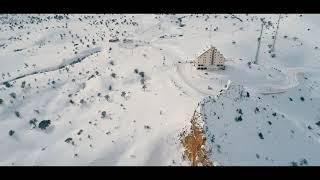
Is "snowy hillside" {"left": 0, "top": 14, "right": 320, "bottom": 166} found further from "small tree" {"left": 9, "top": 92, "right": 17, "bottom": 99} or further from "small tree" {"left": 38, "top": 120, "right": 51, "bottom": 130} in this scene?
"small tree" {"left": 9, "top": 92, "right": 17, "bottom": 99}

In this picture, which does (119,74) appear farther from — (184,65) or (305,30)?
(305,30)

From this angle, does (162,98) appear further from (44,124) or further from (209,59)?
(44,124)

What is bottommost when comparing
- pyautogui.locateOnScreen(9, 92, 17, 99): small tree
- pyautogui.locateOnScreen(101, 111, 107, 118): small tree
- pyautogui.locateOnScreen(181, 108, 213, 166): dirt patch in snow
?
pyautogui.locateOnScreen(9, 92, 17, 99): small tree

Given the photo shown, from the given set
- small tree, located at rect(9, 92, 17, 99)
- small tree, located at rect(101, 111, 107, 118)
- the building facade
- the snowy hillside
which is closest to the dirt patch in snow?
the snowy hillside

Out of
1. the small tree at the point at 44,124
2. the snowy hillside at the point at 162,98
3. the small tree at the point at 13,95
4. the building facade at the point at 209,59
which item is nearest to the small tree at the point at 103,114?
the snowy hillside at the point at 162,98

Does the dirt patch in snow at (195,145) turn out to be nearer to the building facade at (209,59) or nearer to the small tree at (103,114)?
the building facade at (209,59)

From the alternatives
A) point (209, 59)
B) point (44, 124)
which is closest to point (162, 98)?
point (209, 59)

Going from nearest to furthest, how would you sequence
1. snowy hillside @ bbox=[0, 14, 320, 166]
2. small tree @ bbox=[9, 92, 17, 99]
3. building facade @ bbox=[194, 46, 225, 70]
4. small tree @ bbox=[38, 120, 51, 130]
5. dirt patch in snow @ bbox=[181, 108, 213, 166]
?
dirt patch in snow @ bbox=[181, 108, 213, 166] < snowy hillside @ bbox=[0, 14, 320, 166] < small tree @ bbox=[38, 120, 51, 130] < building facade @ bbox=[194, 46, 225, 70] < small tree @ bbox=[9, 92, 17, 99]
